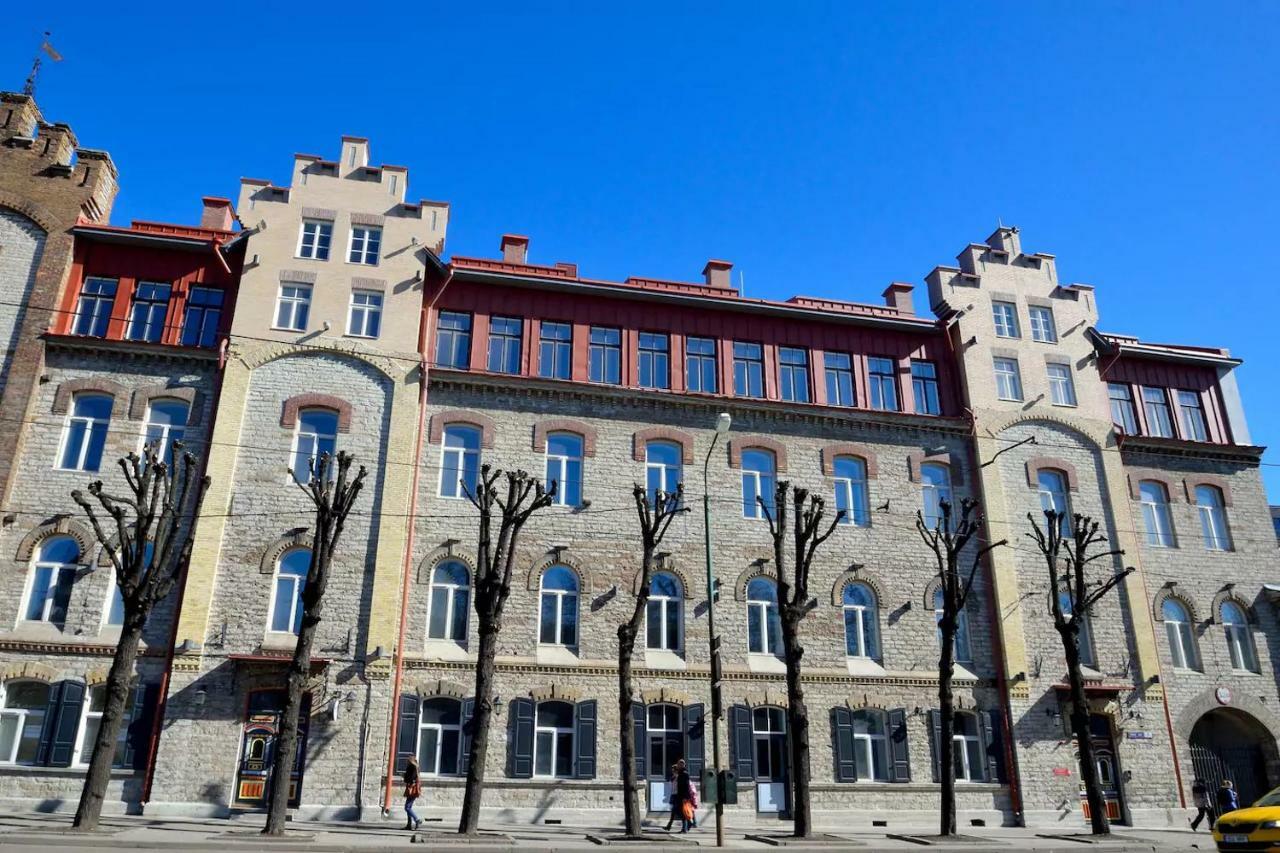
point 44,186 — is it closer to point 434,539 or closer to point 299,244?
point 299,244

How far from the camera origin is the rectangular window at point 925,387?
2962cm

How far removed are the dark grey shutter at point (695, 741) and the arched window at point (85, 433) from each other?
56.6 feet

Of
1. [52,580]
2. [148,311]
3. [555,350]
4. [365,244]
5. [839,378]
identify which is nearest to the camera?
[52,580]

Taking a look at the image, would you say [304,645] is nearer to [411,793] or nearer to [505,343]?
[411,793]

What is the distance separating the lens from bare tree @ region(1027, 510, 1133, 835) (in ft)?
74.3

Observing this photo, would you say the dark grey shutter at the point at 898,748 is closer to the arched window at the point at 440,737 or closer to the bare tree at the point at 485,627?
the bare tree at the point at 485,627

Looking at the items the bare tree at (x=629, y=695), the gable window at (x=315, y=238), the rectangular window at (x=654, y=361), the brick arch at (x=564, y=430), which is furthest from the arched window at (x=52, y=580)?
the rectangular window at (x=654, y=361)

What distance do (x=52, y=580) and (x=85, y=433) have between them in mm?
3983

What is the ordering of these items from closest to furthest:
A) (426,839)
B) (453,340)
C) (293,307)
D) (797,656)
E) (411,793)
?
(426,839) < (411,793) < (797,656) < (293,307) < (453,340)

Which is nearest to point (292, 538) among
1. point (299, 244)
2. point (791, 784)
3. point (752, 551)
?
point (299, 244)

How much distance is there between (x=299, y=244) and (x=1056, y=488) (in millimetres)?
25296

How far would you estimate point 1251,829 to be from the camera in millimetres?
15500

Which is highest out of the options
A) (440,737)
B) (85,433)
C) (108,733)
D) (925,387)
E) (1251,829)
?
(925,387)

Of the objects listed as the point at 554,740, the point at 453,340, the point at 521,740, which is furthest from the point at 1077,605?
the point at 453,340
